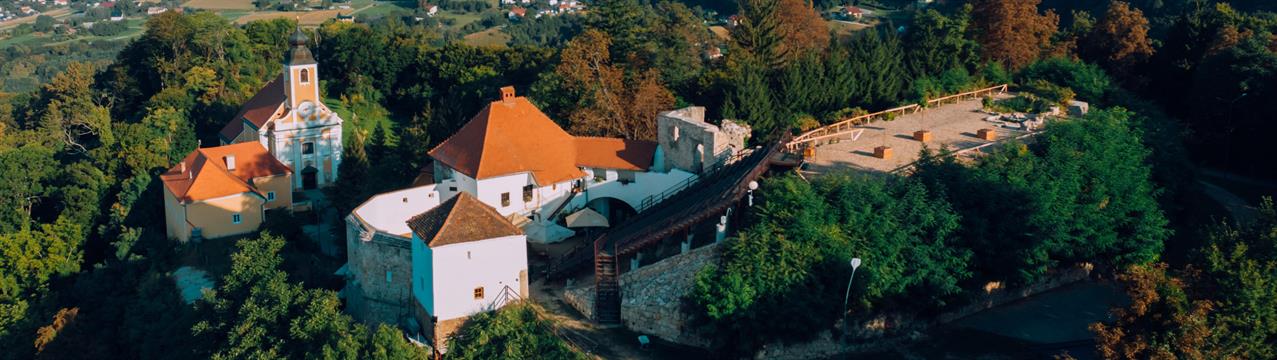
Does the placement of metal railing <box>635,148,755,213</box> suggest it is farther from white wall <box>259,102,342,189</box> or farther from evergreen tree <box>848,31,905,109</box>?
white wall <box>259,102,342,189</box>

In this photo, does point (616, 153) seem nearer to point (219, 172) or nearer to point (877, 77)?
point (877, 77)

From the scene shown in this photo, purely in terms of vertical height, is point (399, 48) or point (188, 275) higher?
point (399, 48)

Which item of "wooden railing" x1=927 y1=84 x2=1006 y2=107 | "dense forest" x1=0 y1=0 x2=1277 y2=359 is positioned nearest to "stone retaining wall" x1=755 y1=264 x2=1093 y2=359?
"dense forest" x1=0 y1=0 x2=1277 y2=359

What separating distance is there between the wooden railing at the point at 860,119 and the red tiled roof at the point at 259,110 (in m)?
19.5

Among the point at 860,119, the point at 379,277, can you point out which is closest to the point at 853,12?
the point at 860,119

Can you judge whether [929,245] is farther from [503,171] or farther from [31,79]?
[31,79]

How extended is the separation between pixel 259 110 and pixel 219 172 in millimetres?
6172

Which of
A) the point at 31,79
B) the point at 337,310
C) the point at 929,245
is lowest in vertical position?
the point at 31,79

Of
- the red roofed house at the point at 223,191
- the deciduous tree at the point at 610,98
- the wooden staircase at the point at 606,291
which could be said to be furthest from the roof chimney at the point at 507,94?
the wooden staircase at the point at 606,291

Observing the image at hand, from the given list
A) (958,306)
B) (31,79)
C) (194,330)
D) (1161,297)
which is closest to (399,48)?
(194,330)

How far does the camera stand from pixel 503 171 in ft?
114

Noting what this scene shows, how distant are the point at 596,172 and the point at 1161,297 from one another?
17.6 m

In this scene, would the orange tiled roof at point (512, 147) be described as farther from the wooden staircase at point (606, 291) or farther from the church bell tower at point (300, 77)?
the church bell tower at point (300, 77)

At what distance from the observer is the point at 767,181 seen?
29.1 m
